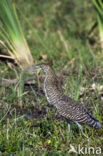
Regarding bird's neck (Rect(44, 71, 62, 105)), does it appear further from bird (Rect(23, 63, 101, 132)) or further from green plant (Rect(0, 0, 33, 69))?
green plant (Rect(0, 0, 33, 69))

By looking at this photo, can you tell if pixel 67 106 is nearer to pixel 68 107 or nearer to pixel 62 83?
pixel 68 107

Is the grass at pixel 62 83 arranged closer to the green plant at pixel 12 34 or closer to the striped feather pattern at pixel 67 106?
the striped feather pattern at pixel 67 106

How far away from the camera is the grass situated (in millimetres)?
4363

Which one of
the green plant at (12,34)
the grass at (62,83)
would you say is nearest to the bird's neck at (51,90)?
the grass at (62,83)

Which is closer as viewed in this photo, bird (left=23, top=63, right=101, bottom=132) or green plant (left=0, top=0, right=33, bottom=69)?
bird (left=23, top=63, right=101, bottom=132)

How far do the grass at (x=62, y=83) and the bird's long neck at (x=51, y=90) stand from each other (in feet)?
1.11

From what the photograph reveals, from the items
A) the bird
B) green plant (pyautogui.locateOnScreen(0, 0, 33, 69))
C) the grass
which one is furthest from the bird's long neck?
green plant (pyautogui.locateOnScreen(0, 0, 33, 69))

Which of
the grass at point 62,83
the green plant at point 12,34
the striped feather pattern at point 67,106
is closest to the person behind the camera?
the grass at point 62,83

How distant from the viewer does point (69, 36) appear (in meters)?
8.59

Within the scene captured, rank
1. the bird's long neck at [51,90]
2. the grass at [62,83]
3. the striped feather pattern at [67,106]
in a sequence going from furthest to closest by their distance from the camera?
the bird's long neck at [51,90] < the striped feather pattern at [67,106] < the grass at [62,83]

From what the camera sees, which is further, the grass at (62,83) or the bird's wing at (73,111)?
the bird's wing at (73,111)

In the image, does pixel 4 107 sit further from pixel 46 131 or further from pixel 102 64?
pixel 102 64

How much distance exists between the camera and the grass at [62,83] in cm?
436

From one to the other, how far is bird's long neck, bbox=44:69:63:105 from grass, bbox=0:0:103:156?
13.4 inches
